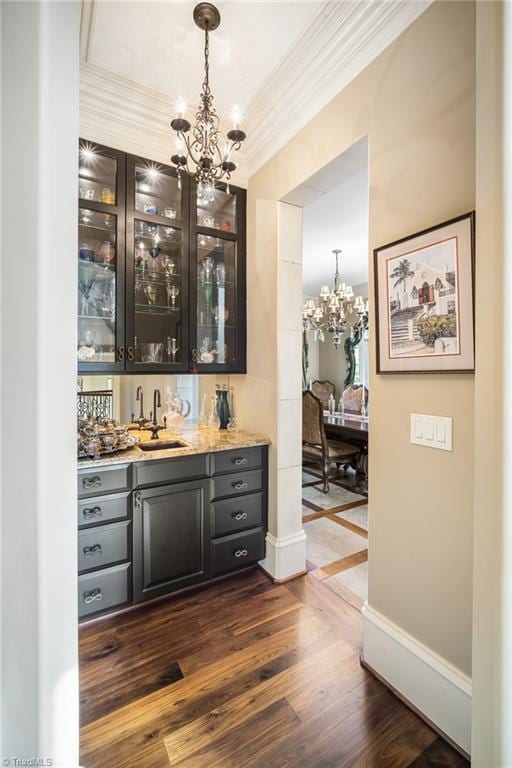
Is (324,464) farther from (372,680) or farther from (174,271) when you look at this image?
(174,271)

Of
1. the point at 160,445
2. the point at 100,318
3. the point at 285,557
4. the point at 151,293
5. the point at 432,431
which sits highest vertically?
the point at 151,293

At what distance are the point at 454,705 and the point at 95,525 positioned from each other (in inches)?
68.8

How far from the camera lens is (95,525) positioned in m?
1.77

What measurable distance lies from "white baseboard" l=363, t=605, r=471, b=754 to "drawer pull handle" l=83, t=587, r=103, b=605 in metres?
1.39

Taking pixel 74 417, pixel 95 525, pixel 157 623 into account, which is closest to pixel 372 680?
pixel 157 623

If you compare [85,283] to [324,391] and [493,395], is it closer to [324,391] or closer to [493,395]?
[493,395]

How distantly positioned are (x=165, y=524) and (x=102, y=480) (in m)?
0.46

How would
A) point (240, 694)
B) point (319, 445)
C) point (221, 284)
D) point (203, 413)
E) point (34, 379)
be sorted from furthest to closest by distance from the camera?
point (319, 445) < point (203, 413) < point (221, 284) < point (240, 694) < point (34, 379)

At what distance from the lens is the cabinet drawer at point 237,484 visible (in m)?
2.15

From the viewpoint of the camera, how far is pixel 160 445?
2262 millimetres

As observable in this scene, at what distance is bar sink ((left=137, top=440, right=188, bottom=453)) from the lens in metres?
2.22

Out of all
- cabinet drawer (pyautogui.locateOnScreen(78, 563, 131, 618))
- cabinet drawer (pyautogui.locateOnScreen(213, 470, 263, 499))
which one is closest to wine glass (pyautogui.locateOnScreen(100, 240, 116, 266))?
cabinet drawer (pyautogui.locateOnScreen(213, 470, 263, 499))

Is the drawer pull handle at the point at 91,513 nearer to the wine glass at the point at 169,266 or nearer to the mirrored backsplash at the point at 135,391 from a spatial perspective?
the mirrored backsplash at the point at 135,391

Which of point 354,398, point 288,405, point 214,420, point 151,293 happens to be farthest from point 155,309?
point 354,398
